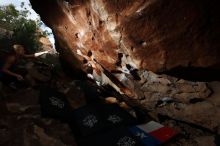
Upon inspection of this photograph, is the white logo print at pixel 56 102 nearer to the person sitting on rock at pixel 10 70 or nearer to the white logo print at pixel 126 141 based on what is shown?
the person sitting on rock at pixel 10 70

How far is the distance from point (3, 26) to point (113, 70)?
12180mm

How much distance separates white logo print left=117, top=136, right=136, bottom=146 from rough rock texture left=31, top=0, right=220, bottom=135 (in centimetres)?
118

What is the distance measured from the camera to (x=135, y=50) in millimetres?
5219

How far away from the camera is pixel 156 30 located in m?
4.69

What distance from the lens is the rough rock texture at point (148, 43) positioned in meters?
4.45

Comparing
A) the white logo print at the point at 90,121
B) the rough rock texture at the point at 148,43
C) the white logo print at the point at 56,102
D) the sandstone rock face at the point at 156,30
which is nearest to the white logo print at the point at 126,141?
the white logo print at the point at 90,121

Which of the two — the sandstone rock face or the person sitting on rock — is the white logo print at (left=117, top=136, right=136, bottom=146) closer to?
the sandstone rock face

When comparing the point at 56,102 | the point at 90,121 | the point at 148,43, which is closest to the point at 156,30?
the point at 148,43

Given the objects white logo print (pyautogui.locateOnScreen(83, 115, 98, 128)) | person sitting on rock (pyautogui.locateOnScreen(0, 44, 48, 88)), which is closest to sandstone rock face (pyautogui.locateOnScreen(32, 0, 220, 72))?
white logo print (pyautogui.locateOnScreen(83, 115, 98, 128))

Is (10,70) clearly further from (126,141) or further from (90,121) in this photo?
(126,141)

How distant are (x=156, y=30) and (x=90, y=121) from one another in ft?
10.8

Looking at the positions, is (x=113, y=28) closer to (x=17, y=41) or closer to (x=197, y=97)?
(x=197, y=97)

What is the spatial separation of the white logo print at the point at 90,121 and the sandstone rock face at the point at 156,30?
1.74 m

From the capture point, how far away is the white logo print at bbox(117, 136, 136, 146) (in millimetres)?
6258
